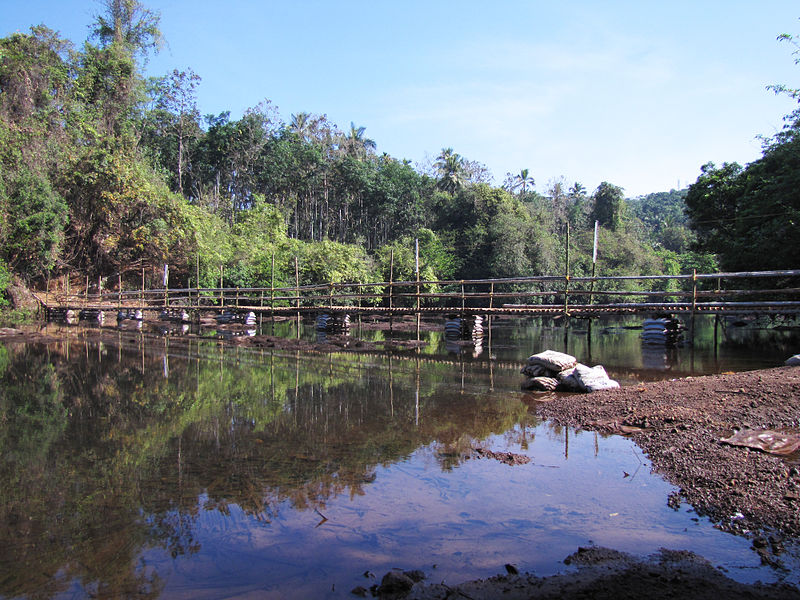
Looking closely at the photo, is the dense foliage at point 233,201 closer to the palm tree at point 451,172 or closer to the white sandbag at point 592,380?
the palm tree at point 451,172

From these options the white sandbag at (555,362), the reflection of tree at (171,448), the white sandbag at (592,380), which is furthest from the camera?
the white sandbag at (555,362)

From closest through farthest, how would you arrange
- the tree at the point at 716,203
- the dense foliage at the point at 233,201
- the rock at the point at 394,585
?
the rock at the point at 394,585 < the tree at the point at 716,203 < the dense foliage at the point at 233,201

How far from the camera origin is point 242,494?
3.68 metres

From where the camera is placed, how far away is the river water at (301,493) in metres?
2.71

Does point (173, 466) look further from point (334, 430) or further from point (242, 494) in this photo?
point (334, 430)

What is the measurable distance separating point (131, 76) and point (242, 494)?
3649 centimetres

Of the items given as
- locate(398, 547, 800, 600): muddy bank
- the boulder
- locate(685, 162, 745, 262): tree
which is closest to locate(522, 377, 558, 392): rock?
the boulder

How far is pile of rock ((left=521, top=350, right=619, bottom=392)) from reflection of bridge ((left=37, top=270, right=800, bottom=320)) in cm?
457

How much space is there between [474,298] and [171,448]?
24.1 meters

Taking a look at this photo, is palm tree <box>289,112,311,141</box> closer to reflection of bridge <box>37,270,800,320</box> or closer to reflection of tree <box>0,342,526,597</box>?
reflection of bridge <box>37,270,800,320</box>

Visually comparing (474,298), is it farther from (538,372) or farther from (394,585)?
(394,585)

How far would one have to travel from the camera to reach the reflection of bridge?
470 inches

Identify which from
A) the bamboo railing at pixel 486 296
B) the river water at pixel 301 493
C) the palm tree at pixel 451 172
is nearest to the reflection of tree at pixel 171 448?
the river water at pixel 301 493

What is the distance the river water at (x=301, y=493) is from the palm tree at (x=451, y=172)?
3577cm
